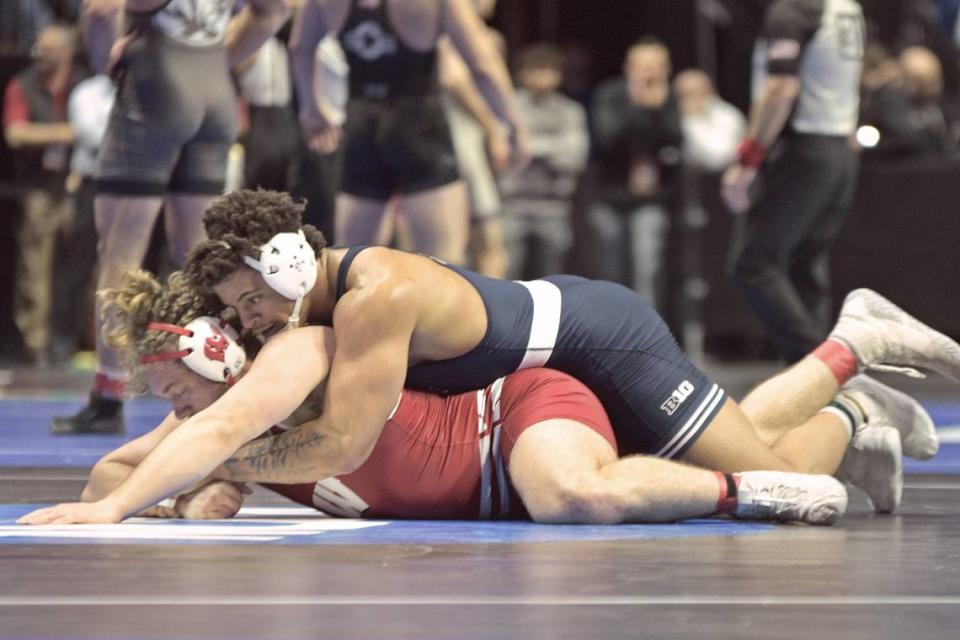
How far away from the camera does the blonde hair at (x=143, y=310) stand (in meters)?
4.49

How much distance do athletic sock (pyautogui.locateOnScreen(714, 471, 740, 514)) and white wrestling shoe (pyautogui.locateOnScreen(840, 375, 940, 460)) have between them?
Result: 771 mm

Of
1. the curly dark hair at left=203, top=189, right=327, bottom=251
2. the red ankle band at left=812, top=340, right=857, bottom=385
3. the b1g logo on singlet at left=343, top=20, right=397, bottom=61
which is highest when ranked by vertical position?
the b1g logo on singlet at left=343, top=20, right=397, bottom=61

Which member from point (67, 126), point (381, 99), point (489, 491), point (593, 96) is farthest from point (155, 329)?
point (593, 96)

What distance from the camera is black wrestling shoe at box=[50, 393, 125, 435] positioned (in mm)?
7121

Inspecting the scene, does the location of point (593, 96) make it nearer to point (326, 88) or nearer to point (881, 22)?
point (881, 22)

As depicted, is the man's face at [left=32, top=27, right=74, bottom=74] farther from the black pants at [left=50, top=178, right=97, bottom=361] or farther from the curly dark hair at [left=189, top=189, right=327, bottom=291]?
the curly dark hair at [left=189, top=189, right=327, bottom=291]

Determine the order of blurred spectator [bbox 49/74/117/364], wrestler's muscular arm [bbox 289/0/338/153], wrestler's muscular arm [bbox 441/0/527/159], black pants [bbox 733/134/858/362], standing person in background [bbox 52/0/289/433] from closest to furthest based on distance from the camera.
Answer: standing person in background [bbox 52/0/289/433]
wrestler's muscular arm [bbox 441/0/527/159]
black pants [bbox 733/134/858/362]
wrestler's muscular arm [bbox 289/0/338/153]
blurred spectator [bbox 49/74/117/364]

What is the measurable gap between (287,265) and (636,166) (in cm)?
796

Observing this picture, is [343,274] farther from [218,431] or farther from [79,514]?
[79,514]

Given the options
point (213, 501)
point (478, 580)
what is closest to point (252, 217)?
point (213, 501)

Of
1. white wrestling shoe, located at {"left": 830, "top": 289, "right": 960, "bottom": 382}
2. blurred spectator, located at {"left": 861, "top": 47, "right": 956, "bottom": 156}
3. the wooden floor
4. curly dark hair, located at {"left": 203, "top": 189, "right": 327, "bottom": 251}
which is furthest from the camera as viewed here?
blurred spectator, located at {"left": 861, "top": 47, "right": 956, "bottom": 156}

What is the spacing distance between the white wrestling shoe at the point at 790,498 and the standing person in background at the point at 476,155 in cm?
527

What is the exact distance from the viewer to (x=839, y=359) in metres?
5.40

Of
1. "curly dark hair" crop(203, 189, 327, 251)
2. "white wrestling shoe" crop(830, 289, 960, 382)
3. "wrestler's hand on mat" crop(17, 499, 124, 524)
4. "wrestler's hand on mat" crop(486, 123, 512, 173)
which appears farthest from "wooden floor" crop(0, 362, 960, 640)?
"wrestler's hand on mat" crop(486, 123, 512, 173)
